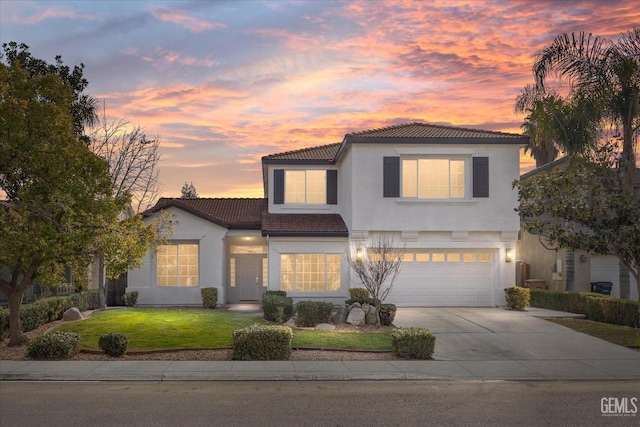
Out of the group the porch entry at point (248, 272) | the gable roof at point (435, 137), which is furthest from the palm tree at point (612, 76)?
the porch entry at point (248, 272)

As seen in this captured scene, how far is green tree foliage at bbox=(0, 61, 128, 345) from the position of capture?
15.6 m

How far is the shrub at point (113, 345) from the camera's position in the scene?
15.2m

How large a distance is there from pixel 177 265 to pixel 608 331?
1757cm

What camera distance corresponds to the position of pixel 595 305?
22.7 m

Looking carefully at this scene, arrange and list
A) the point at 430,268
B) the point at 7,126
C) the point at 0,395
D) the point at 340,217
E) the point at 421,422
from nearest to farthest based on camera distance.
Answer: the point at 421,422 → the point at 0,395 → the point at 7,126 → the point at 430,268 → the point at 340,217

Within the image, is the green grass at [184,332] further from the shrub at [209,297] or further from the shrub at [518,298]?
the shrub at [518,298]

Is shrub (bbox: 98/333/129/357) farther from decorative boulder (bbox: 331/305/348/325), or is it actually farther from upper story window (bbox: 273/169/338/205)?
upper story window (bbox: 273/169/338/205)

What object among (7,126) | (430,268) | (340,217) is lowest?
(430,268)

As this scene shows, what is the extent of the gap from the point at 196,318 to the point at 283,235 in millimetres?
5799

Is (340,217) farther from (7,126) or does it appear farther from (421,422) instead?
(421,422)

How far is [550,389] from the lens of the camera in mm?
12633

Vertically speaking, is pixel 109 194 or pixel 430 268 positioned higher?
pixel 109 194

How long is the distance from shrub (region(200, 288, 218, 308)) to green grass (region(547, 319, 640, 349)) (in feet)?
44.7

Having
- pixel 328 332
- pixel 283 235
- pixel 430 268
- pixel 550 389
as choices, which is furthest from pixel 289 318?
pixel 550 389
